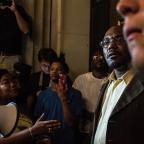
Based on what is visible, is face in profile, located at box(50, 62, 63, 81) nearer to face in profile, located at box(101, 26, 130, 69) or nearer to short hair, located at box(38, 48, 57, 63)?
short hair, located at box(38, 48, 57, 63)

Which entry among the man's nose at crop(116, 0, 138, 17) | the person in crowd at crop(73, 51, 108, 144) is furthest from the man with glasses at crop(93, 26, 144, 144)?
the person in crowd at crop(73, 51, 108, 144)

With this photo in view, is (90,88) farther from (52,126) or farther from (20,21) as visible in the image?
(20,21)

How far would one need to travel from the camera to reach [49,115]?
11.9ft

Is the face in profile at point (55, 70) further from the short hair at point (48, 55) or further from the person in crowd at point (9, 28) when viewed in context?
the person in crowd at point (9, 28)

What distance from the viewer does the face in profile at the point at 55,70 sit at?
12.4 feet

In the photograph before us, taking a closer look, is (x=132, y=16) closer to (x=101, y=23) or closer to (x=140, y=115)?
(x=140, y=115)

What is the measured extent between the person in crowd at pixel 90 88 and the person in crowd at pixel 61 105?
7.7 inches

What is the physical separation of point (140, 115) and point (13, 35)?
2.75 m

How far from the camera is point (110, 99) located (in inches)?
95.8

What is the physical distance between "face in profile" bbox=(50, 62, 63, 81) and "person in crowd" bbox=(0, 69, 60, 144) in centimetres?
41

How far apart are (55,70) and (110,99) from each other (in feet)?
→ 4.75

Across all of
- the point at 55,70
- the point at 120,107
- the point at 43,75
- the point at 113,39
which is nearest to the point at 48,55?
the point at 43,75

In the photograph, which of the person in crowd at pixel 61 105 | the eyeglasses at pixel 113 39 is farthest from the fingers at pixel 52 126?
the eyeglasses at pixel 113 39

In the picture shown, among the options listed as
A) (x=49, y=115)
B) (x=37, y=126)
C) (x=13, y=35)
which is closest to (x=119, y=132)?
(x=37, y=126)
